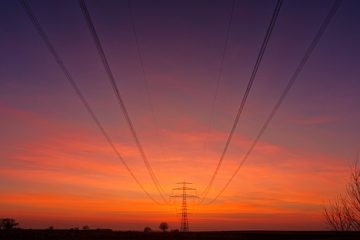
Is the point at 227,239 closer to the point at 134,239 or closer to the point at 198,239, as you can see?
the point at 198,239

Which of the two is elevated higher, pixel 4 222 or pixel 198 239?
pixel 4 222

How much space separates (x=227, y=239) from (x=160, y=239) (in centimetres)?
1312

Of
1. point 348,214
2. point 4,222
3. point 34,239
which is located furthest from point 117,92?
point 4,222

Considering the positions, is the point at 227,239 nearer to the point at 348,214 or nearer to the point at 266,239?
the point at 266,239

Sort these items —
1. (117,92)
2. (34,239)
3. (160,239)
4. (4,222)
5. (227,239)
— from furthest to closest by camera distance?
1. (4,222)
2. (227,239)
3. (160,239)
4. (34,239)
5. (117,92)

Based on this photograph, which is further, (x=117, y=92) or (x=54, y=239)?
(x=54, y=239)

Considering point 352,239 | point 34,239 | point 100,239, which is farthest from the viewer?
point 100,239

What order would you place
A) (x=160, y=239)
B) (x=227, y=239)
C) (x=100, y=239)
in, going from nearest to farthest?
(x=100, y=239) → (x=160, y=239) → (x=227, y=239)

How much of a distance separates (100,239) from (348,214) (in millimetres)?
38381

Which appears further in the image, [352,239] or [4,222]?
[4,222]

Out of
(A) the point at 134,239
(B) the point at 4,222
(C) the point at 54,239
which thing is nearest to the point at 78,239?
(C) the point at 54,239

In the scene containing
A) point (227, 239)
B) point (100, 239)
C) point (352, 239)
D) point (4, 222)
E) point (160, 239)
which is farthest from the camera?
point (4, 222)

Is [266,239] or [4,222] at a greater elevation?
[4,222]

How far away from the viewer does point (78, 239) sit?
7462 cm
